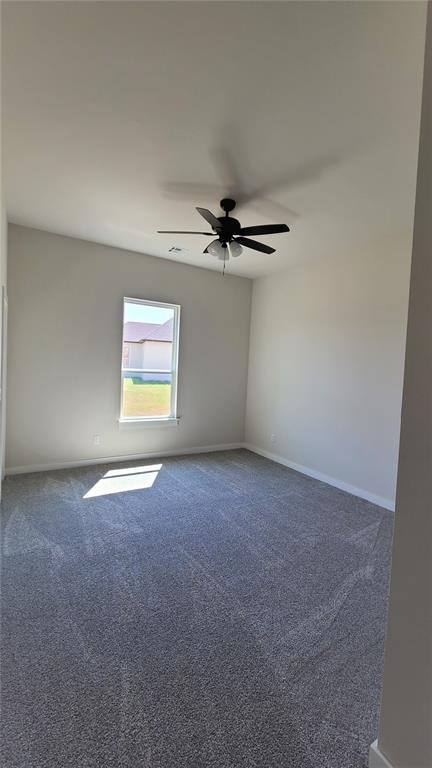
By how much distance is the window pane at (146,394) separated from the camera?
450 centimetres

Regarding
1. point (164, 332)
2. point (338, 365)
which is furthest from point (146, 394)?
point (338, 365)

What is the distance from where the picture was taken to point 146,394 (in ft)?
15.3

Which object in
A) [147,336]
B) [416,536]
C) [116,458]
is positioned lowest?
[116,458]

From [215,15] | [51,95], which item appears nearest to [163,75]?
[215,15]

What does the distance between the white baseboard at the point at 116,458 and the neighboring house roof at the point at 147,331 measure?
1.58 metres

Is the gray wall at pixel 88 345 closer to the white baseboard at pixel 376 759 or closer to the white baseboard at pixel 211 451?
the white baseboard at pixel 211 451

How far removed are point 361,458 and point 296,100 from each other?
3.22 meters

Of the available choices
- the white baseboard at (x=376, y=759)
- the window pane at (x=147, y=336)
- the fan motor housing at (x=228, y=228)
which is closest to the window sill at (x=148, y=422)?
→ the window pane at (x=147, y=336)

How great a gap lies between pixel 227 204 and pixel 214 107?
102 cm

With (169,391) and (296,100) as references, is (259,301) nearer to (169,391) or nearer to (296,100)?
(169,391)

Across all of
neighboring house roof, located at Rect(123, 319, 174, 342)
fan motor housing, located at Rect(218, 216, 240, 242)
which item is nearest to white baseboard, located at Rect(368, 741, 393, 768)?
fan motor housing, located at Rect(218, 216, 240, 242)

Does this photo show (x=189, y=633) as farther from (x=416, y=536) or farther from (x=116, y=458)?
(x=116, y=458)

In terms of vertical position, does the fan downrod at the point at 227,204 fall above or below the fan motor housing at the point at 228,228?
above

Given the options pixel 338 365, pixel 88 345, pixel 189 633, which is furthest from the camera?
pixel 88 345
